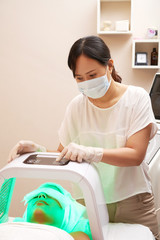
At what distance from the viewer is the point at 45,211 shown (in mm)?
903

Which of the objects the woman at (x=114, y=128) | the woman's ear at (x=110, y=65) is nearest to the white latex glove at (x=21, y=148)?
the woman at (x=114, y=128)

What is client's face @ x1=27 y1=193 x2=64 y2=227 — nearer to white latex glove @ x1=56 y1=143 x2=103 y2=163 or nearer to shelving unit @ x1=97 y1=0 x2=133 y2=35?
white latex glove @ x1=56 y1=143 x2=103 y2=163

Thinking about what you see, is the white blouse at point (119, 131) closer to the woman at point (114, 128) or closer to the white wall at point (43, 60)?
the woman at point (114, 128)

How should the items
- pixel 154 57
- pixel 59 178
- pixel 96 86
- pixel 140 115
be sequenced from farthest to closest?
pixel 154 57, pixel 96 86, pixel 140 115, pixel 59 178

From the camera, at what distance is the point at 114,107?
1311mm

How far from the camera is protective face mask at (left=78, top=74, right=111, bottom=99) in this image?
1.38 metres

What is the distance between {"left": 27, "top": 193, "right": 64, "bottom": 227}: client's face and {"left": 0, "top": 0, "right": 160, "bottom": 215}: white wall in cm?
219

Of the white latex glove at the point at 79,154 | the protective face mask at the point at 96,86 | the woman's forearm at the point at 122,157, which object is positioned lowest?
the woman's forearm at the point at 122,157

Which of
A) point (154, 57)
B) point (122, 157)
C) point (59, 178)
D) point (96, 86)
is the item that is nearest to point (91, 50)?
point (96, 86)

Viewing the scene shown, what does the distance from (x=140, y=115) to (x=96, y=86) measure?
25cm

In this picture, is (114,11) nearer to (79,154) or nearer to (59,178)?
(79,154)

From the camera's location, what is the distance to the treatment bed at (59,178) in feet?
2.55

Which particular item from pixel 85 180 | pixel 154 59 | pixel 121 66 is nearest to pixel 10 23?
pixel 121 66

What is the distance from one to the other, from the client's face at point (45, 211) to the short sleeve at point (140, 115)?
0.46 meters
